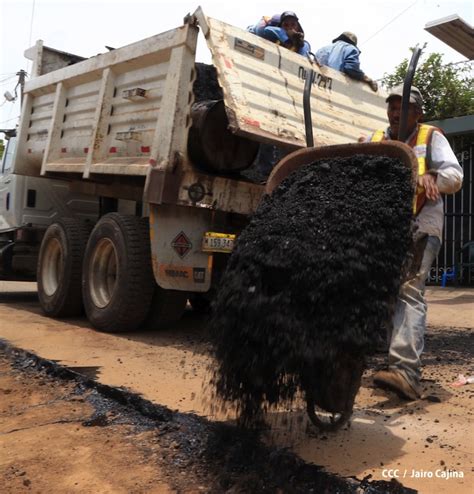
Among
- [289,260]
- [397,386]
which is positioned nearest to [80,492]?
[289,260]

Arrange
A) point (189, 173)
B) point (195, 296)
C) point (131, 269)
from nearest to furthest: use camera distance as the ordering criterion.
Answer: point (189, 173) < point (131, 269) < point (195, 296)

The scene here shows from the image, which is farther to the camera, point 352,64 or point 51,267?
point 51,267

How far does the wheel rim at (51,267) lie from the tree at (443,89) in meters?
9.28

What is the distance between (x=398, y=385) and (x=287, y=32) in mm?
3988

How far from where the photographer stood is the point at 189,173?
4836mm

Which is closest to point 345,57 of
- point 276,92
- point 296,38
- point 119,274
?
point 296,38

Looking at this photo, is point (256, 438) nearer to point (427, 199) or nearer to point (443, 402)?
point (443, 402)

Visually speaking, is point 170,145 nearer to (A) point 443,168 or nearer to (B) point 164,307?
(B) point 164,307

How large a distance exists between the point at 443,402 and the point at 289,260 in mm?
1479

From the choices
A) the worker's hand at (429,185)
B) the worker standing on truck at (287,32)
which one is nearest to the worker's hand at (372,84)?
the worker standing on truck at (287,32)

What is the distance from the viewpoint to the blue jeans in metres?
3.17

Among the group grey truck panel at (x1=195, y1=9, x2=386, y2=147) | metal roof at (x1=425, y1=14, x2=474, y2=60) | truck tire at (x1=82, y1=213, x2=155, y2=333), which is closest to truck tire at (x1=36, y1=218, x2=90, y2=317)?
truck tire at (x1=82, y1=213, x2=155, y2=333)

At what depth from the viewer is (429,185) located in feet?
10.2

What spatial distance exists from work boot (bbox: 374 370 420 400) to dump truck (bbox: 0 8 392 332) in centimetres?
208
